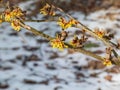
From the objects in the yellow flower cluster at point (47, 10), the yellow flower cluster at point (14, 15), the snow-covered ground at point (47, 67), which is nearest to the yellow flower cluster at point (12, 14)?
the yellow flower cluster at point (14, 15)

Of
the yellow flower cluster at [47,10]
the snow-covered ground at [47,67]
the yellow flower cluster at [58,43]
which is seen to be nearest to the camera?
the yellow flower cluster at [58,43]

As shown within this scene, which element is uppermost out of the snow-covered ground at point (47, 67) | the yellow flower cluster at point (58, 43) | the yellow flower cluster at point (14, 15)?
the yellow flower cluster at point (14, 15)

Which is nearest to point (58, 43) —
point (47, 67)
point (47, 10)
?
point (47, 10)

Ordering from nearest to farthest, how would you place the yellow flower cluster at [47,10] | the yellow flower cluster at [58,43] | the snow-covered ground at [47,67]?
1. the yellow flower cluster at [58,43]
2. the yellow flower cluster at [47,10]
3. the snow-covered ground at [47,67]

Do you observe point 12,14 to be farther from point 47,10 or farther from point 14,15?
point 47,10

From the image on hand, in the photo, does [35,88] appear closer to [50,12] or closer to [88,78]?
[88,78]

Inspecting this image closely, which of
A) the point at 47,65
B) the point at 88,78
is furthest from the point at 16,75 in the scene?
the point at 88,78

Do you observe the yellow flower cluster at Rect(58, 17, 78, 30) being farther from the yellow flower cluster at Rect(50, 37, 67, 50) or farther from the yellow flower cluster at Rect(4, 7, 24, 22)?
the yellow flower cluster at Rect(4, 7, 24, 22)

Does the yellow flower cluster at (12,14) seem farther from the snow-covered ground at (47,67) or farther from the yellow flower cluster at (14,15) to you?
the snow-covered ground at (47,67)
